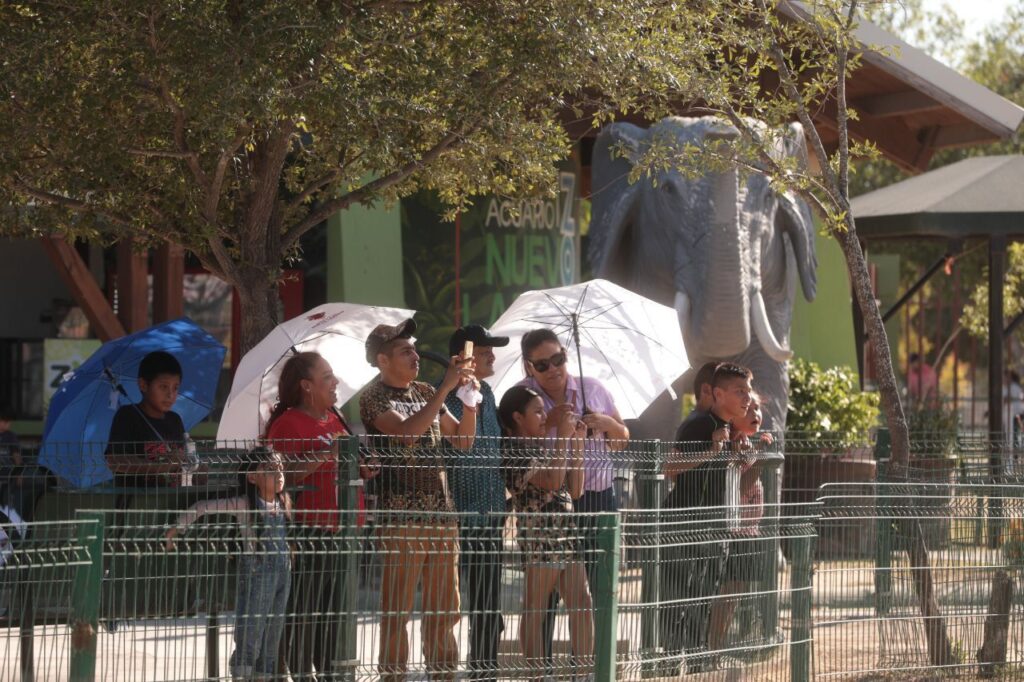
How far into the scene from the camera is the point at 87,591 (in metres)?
6.30

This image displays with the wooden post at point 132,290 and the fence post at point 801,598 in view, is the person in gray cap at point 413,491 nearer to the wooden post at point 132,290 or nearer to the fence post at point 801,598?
the fence post at point 801,598

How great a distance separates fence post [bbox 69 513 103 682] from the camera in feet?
20.6

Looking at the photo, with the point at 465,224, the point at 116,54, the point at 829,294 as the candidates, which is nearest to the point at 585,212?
the point at 829,294

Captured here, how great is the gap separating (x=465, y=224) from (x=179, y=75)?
810 cm

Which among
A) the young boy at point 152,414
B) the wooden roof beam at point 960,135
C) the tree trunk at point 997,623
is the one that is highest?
the wooden roof beam at point 960,135

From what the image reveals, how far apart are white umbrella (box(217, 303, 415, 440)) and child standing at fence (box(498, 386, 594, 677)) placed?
99 cm

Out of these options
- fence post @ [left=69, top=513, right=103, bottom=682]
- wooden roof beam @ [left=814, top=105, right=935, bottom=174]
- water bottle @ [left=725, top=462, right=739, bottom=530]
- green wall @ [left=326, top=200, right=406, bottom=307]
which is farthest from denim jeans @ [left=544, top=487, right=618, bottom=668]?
wooden roof beam @ [left=814, top=105, right=935, bottom=174]

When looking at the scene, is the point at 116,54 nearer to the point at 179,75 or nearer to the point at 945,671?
the point at 179,75

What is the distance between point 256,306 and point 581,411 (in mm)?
2181

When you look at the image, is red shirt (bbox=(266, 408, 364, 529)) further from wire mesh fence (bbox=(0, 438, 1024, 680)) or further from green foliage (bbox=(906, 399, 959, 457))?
green foliage (bbox=(906, 399, 959, 457))

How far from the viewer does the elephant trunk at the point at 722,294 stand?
44.5ft

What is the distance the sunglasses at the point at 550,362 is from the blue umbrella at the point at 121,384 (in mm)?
2489

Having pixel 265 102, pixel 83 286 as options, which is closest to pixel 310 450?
pixel 265 102

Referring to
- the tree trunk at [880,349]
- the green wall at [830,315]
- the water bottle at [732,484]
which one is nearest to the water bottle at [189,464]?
the water bottle at [732,484]
